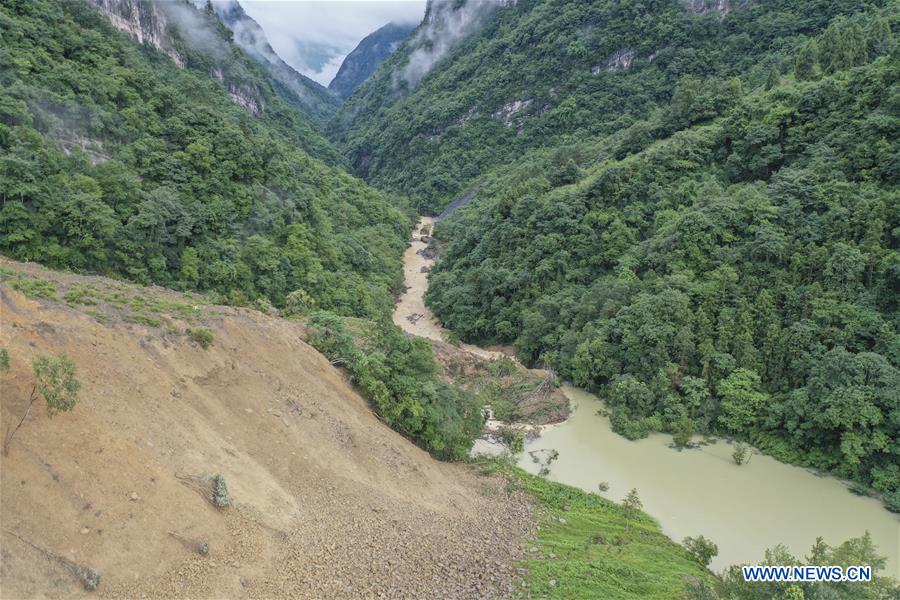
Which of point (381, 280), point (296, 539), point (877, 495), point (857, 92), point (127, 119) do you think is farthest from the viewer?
point (381, 280)

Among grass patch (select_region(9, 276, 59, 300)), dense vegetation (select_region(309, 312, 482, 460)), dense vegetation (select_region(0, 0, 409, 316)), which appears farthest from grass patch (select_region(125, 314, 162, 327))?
→ dense vegetation (select_region(0, 0, 409, 316))

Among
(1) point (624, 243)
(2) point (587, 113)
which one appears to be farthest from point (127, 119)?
(2) point (587, 113)

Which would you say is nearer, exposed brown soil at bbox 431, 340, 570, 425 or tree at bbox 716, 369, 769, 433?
tree at bbox 716, 369, 769, 433

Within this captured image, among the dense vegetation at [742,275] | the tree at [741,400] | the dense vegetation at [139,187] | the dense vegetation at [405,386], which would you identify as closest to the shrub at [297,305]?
the dense vegetation at [139,187]

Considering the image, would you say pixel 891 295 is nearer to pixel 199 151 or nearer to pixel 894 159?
pixel 894 159

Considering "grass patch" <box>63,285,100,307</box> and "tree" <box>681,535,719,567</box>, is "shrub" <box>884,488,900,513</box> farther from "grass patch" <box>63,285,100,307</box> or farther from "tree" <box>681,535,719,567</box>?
"grass patch" <box>63,285,100,307</box>

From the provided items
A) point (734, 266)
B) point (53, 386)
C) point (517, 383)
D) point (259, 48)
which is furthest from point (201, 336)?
point (259, 48)

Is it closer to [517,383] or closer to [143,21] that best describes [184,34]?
[143,21]
